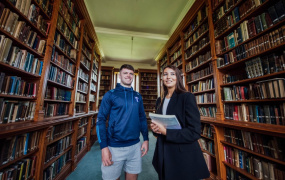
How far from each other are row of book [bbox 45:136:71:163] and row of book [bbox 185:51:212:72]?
313cm

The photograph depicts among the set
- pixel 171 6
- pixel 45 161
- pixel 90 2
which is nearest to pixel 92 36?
pixel 90 2

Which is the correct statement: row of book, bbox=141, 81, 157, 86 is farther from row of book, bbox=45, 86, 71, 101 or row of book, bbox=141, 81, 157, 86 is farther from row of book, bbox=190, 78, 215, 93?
row of book, bbox=45, 86, 71, 101

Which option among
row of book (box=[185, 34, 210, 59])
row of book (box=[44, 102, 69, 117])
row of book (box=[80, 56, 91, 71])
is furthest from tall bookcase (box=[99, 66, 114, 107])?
row of book (box=[185, 34, 210, 59])

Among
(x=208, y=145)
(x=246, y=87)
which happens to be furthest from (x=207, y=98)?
(x=208, y=145)

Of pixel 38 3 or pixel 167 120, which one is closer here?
pixel 167 120

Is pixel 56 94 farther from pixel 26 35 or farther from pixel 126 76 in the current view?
pixel 126 76

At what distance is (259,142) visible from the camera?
1.37 meters

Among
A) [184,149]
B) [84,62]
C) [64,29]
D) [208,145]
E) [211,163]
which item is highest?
[64,29]

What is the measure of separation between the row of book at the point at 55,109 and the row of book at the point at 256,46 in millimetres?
2954

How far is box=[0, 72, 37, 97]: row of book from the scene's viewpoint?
1.20 m

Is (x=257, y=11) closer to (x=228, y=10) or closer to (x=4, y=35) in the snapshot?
(x=228, y=10)

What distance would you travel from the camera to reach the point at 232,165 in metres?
1.63

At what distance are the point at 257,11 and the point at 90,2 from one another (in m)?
3.54

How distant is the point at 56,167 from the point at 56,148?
297 mm
